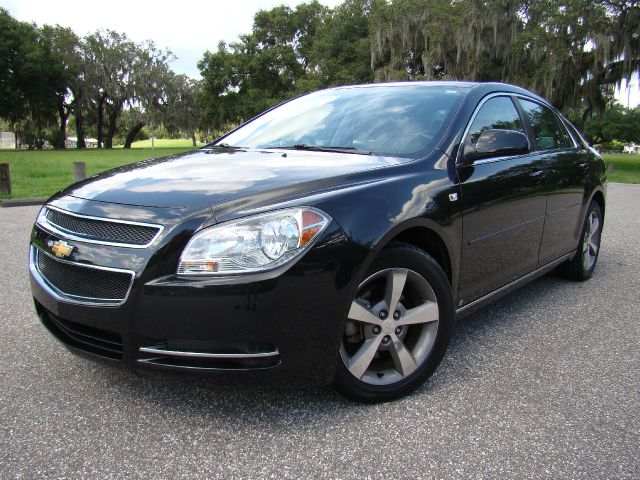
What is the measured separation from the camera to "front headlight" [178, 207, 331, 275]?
2.04 meters

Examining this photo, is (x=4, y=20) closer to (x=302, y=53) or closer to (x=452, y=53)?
(x=302, y=53)

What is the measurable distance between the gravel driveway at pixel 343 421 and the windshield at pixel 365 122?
4.24ft

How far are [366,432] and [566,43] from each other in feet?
78.0

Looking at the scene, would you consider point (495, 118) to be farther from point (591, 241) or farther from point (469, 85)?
point (591, 241)

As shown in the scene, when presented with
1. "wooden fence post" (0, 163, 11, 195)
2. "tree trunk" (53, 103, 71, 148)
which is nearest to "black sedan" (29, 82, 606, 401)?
"wooden fence post" (0, 163, 11, 195)

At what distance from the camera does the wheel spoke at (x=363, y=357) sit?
7.81 ft

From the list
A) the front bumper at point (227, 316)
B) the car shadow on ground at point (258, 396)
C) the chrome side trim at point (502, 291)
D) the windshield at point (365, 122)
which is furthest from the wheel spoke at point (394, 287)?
the windshield at point (365, 122)

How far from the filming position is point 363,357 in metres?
2.40

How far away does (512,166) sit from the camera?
3.28 m

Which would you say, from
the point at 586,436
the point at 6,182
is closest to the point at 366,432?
the point at 586,436

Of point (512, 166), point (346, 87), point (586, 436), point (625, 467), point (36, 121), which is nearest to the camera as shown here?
point (625, 467)

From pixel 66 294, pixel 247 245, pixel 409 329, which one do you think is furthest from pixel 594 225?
pixel 66 294

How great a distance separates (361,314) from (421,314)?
40cm

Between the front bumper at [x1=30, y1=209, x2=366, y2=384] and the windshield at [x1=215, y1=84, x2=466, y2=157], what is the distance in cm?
104
